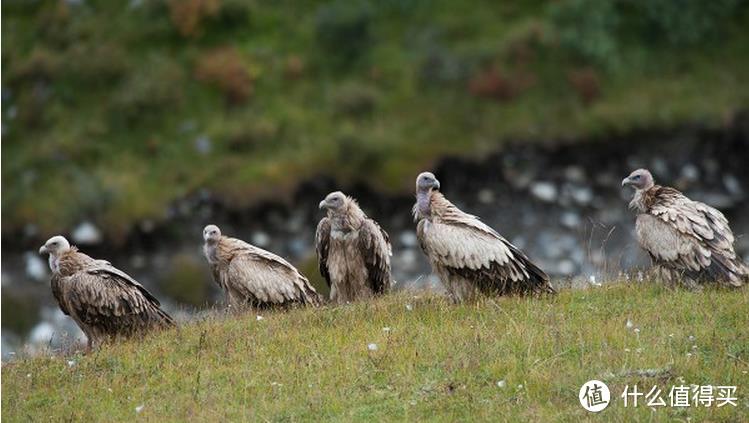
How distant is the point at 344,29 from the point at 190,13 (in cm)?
444

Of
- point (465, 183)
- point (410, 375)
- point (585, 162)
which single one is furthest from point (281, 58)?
point (410, 375)

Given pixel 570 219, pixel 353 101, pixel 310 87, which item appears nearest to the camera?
pixel 570 219

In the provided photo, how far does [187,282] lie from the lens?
29.0m

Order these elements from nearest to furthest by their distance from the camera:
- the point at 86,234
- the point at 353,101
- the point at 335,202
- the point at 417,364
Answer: the point at 417,364 < the point at 335,202 < the point at 86,234 < the point at 353,101

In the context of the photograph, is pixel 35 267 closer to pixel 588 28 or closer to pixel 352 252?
pixel 352 252

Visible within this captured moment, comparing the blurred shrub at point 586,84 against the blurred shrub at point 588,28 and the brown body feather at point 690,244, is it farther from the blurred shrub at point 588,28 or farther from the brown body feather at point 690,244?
the brown body feather at point 690,244

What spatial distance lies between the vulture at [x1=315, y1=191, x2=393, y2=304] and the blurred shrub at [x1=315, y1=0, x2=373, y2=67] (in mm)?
18478

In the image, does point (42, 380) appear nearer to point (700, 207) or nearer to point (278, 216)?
point (700, 207)

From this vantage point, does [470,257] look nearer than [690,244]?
No

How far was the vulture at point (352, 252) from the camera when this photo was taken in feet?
56.2

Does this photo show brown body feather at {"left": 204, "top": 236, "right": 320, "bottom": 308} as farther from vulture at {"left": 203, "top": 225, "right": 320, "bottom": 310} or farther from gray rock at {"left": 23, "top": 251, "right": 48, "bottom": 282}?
gray rock at {"left": 23, "top": 251, "right": 48, "bottom": 282}

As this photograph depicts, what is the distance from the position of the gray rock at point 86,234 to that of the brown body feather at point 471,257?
16187 millimetres

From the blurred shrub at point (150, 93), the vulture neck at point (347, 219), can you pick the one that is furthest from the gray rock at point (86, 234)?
the vulture neck at point (347, 219)

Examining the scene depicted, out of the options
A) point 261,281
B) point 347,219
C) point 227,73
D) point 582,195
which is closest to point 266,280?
point 261,281
